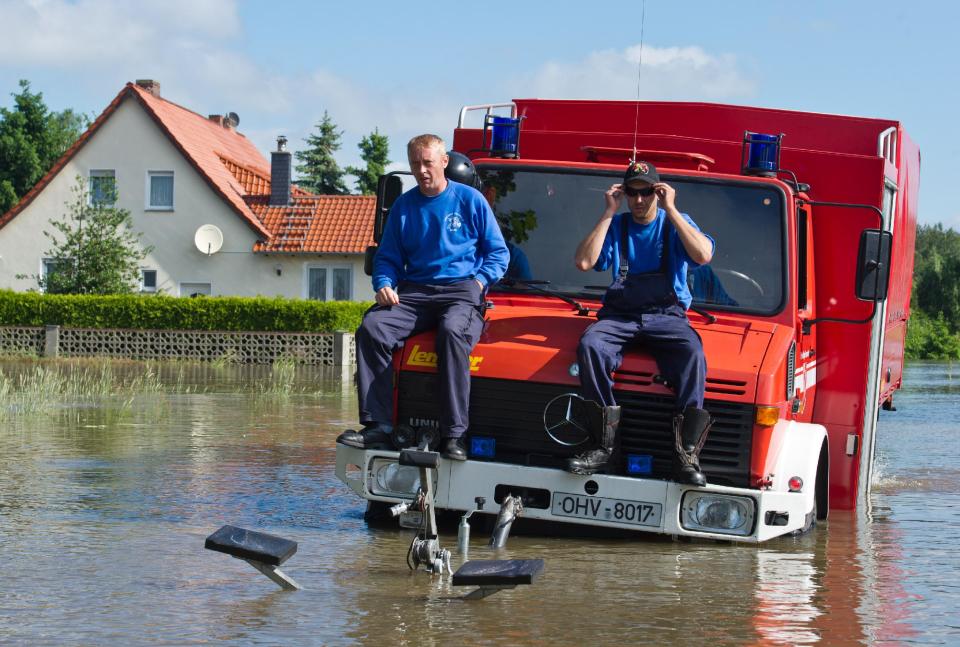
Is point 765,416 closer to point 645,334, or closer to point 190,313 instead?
point 645,334

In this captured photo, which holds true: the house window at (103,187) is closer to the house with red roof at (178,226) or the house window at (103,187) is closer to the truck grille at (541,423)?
the house with red roof at (178,226)

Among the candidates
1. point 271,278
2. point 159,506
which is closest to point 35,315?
point 271,278

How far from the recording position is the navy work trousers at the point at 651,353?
7883 mm

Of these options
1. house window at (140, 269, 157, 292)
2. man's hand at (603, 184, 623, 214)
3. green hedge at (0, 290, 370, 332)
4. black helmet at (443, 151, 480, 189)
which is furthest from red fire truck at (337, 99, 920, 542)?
house window at (140, 269, 157, 292)

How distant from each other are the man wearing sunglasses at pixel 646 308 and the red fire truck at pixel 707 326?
0.42 feet

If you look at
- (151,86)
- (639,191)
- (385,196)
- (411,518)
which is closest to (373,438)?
(411,518)

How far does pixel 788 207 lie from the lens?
919 cm

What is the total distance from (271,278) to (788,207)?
3493cm

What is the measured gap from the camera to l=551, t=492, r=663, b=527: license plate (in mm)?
8047

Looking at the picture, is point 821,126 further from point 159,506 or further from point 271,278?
point 271,278

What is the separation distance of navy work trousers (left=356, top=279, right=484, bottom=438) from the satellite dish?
34.5m

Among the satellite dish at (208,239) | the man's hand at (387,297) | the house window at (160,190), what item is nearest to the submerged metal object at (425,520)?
the man's hand at (387,297)

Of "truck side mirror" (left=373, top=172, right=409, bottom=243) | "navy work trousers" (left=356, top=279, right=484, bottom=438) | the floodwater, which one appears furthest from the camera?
"truck side mirror" (left=373, top=172, right=409, bottom=243)

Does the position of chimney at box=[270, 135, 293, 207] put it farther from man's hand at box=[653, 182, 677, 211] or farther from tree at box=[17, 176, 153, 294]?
man's hand at box=[653, 182, 677, 211]
